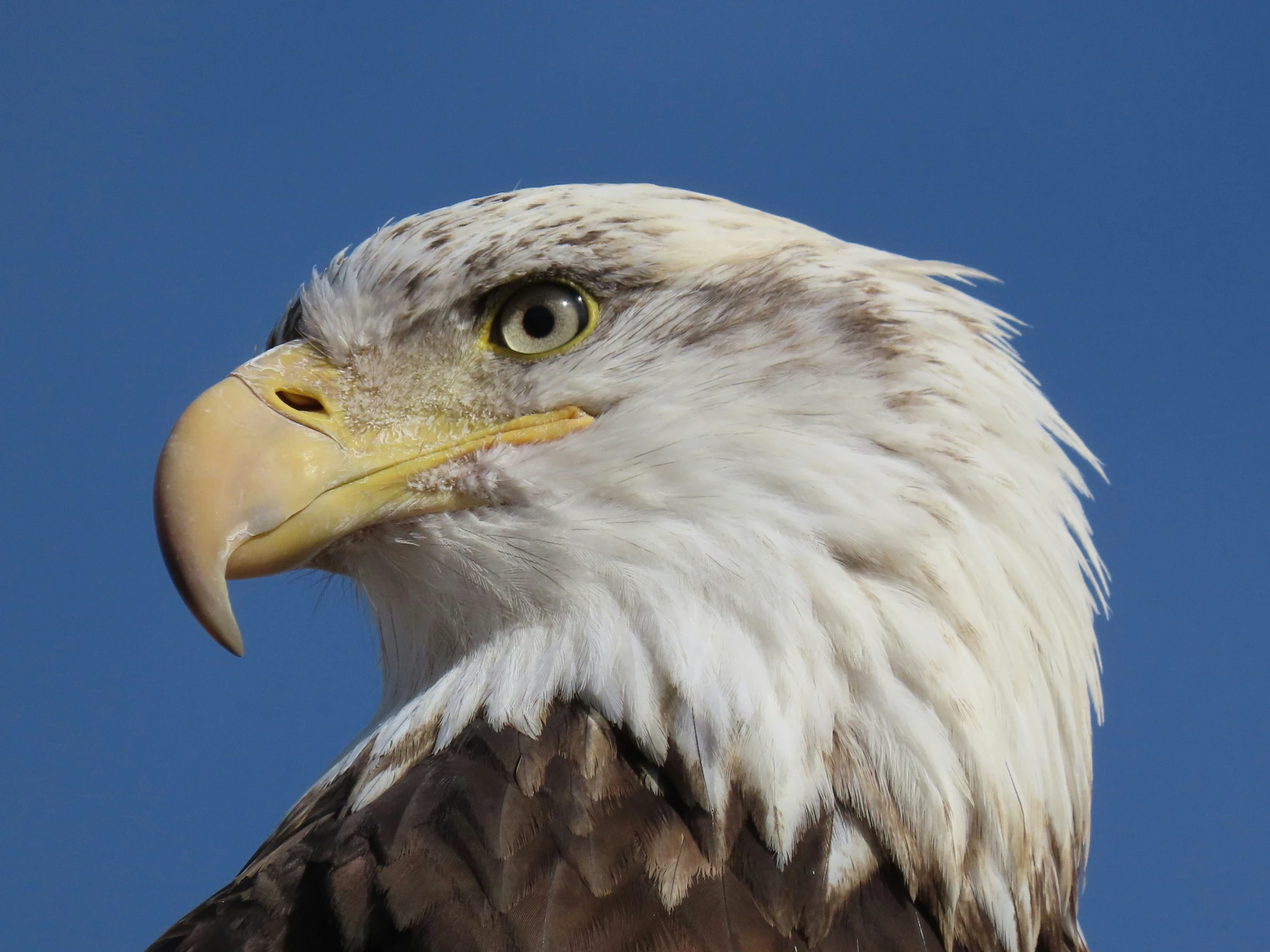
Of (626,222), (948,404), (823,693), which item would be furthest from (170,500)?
(948,404)

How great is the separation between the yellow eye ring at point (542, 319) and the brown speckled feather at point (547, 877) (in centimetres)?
69

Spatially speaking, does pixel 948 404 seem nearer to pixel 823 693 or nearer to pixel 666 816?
pixel 823 693

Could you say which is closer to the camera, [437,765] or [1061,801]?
[437,765]

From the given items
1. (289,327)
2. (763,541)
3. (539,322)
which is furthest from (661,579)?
(289,327)

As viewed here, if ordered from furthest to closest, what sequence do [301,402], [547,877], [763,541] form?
[301,402], [763,541], [547,877]

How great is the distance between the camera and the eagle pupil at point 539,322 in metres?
2.37

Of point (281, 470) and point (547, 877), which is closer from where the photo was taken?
point (547, 877)

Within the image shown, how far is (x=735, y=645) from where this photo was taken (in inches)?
84.0

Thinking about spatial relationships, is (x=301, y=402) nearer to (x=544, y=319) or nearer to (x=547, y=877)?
(x=544, y=319)

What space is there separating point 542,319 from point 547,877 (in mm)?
1003

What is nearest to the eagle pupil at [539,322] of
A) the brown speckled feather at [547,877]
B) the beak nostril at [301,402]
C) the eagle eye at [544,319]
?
the eagle eye at [544,319]

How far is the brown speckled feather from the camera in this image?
181 centimetres

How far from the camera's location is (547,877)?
186cm

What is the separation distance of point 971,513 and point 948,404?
19cm
